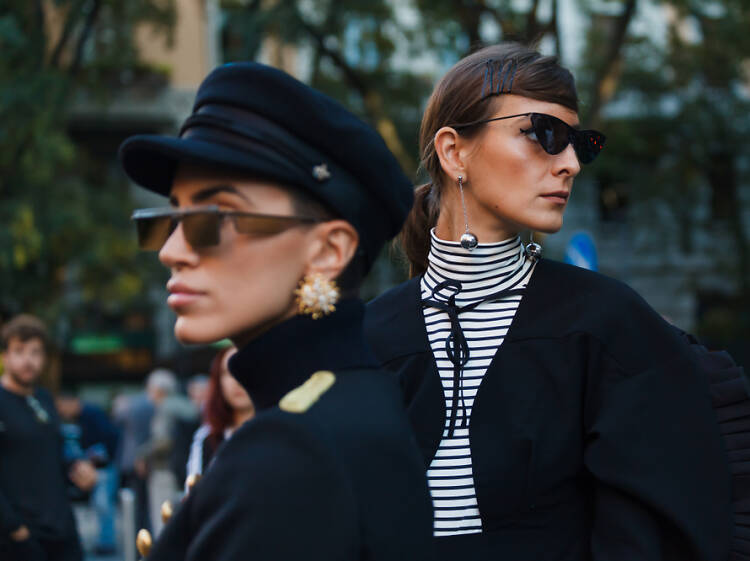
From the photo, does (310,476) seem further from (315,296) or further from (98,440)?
(98,440)

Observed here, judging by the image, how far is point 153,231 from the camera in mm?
1712

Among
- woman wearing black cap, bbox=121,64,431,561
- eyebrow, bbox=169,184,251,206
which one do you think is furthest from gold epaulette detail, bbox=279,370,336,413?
eyebrow, bbox=169,184,251,206

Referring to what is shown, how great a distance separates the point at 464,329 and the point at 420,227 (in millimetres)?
442

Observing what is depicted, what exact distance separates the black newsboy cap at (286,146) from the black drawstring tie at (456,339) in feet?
1.95

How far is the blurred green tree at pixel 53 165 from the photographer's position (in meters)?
10.1

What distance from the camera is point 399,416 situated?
1.59 metres

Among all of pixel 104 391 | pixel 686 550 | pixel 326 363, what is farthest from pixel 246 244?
pixel 104 391

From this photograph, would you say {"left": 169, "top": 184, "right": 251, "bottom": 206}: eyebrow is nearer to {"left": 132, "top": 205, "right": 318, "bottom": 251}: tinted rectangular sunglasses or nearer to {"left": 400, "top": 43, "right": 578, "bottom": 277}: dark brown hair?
{"left": 132, "top": 205, "right": 318, "bottom": 251}: tinted rectangular sunglasses

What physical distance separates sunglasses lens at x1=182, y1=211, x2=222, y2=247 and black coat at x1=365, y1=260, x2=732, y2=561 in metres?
0.85

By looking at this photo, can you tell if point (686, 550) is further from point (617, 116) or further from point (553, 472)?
point (617, 116)

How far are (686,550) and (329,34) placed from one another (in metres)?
10.8

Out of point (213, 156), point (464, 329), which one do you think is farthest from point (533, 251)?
point (213, 156)

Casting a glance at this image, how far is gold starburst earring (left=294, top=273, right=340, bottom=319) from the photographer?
1.60 m

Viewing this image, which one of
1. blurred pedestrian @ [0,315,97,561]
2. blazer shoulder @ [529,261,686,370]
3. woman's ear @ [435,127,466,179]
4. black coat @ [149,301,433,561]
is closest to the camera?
black coat @ [149,301,433,561]
